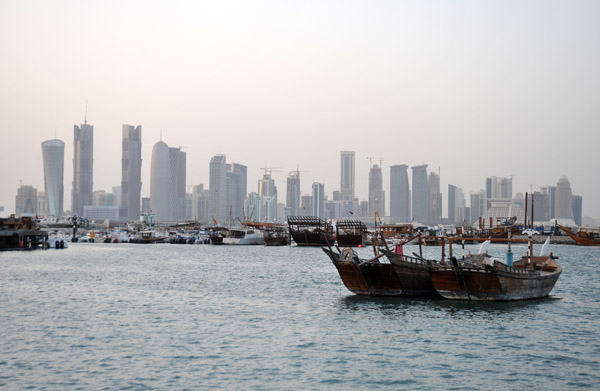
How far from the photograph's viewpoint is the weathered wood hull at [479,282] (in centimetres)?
3919

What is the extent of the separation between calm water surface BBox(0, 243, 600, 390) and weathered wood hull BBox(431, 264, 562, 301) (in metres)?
0.80

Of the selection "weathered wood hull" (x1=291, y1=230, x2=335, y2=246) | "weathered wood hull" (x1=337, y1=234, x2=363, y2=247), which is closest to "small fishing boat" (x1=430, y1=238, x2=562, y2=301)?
"weathered wood hull" (x1=337, y1=234, x2=363, y2=247)

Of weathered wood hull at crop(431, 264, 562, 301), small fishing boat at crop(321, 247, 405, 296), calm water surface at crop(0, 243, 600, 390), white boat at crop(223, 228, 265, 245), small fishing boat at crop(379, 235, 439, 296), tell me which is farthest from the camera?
white boat at crop(223, 228, 265, 245)

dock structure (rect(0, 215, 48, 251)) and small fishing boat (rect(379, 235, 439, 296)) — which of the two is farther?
dock structure (rect(0, 215, 48, 251))

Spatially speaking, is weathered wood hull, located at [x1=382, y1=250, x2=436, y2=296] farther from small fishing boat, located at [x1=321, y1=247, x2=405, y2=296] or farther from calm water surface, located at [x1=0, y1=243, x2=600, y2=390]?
calm water surface, located at [x1=0, y1=243, x2=600, y2=390]

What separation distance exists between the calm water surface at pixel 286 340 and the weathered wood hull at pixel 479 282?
797 millimetres

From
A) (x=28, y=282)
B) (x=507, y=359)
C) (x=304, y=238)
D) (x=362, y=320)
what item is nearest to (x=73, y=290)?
(x=28, y=282)

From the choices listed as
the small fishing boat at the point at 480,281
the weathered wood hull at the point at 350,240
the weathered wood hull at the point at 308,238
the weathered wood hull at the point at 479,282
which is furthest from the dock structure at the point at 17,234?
A: the small fishing boat at the point at 480,281

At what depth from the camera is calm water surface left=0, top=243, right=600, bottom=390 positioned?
74.0ft

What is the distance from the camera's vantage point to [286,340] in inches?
1155

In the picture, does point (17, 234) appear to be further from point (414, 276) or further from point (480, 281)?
point (480, 281)

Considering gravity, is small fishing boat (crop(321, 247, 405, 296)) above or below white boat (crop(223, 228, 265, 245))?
above

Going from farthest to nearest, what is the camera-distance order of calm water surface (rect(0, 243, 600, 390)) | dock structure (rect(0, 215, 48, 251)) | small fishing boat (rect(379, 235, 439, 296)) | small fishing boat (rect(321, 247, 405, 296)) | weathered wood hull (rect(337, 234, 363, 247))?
weathered wood hull (rect(337, 234, 363, 247)) → dock structure (rect(0, 215, 48, 251)) → small fishing boat (rect(321, 247, 405, 296)) → small fishing boat (rect(379, 235, 439, 296)) → calm water surface (rect(0, 243, 600, 390))

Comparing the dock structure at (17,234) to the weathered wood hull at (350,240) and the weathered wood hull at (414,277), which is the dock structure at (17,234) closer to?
the weathered wood hull at (350,240)
